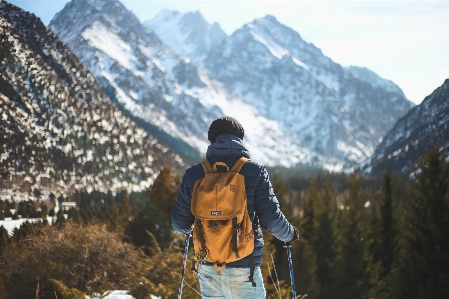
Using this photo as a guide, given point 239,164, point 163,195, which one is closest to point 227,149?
point 239,164

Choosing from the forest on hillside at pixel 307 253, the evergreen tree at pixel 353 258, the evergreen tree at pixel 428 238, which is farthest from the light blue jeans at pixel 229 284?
the evergreen tree at pixel 353 258

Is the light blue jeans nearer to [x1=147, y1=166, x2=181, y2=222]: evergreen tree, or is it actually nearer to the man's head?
the man's head

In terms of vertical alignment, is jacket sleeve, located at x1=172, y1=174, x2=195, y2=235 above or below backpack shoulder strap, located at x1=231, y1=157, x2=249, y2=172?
below

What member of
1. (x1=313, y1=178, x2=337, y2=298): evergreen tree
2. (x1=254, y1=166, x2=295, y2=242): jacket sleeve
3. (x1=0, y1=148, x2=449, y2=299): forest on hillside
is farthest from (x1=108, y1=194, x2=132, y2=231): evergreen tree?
(x1=254, y1=166, x2=295, y2=242): jacket sleeve

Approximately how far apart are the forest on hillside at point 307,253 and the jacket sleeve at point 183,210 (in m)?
1.38

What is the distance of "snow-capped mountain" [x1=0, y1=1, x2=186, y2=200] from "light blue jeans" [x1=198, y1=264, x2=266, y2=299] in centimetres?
10815

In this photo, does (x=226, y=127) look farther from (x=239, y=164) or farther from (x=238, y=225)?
(x=238, y=225)

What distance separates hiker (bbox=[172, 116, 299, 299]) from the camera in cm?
409

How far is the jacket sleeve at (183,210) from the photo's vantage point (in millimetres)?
4344

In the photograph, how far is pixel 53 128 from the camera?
456 feet

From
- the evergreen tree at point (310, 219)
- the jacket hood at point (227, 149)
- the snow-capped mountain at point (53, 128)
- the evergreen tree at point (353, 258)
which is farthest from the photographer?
the snow-capped mountain at point (53, 128)

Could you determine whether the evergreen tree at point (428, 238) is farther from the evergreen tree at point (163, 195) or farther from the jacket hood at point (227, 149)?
the evergreen tree at point (163, 195)

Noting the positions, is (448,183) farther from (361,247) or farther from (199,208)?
(199,208)

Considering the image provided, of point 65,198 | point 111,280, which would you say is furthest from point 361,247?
point 65,198
